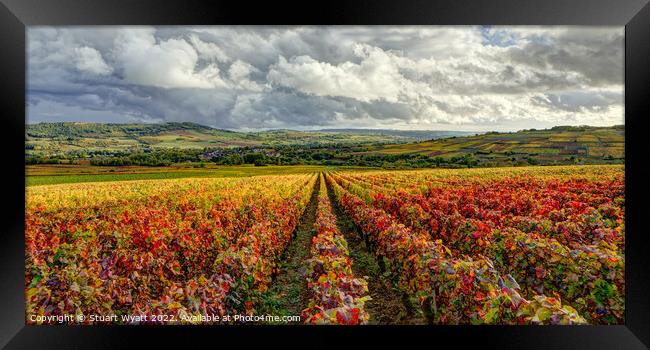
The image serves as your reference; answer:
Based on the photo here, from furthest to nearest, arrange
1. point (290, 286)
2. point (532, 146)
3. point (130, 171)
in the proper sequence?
1. point (130, 171)
2. point (532, 146)
3. point (290, 286)

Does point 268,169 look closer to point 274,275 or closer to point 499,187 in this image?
point 274,275

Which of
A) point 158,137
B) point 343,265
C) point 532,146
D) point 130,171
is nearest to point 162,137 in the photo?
point 158,137

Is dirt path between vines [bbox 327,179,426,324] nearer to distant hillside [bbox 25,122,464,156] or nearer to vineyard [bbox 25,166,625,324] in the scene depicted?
vineyard [bbox 25,166,625,324]

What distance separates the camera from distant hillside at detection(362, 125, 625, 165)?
564 cm

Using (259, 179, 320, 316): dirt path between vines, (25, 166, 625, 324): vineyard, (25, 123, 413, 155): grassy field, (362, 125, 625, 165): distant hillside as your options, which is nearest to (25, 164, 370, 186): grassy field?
(25, 166, 625, 324): vineyard

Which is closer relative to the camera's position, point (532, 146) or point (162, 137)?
point (162, 137)

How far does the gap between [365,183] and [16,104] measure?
10.9 metres

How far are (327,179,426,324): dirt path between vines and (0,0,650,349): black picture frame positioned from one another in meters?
0.74

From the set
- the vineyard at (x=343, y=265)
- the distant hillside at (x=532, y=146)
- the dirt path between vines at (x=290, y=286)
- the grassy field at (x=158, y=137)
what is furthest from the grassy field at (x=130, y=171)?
the distant hillside at (x=532, y=146)

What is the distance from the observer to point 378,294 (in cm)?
485
